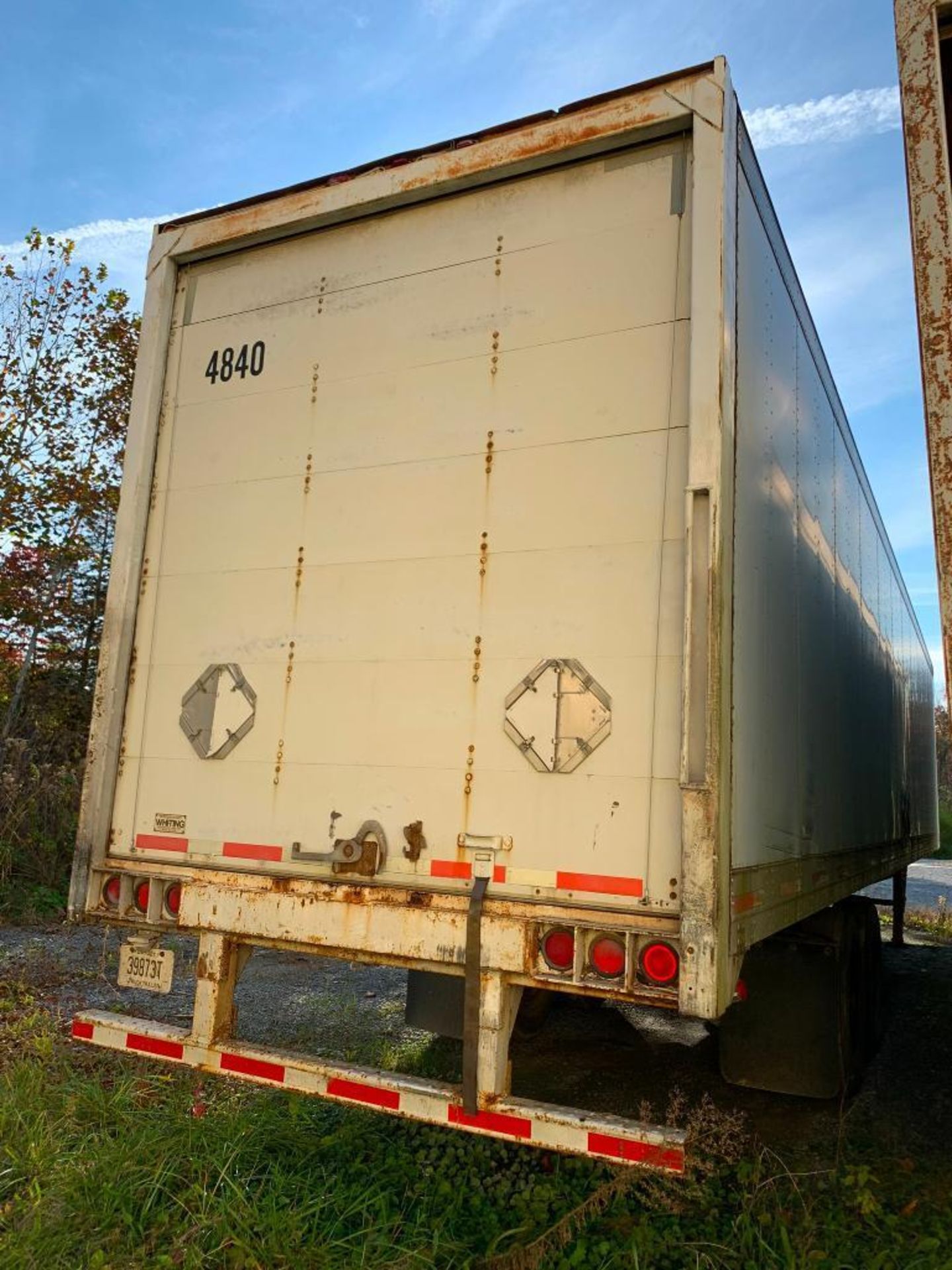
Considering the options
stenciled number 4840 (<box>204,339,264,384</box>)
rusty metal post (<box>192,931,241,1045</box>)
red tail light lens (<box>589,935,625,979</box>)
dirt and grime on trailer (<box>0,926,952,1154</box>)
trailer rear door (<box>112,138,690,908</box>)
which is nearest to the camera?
red tail light lens (<box>589,935,625,979</box>)

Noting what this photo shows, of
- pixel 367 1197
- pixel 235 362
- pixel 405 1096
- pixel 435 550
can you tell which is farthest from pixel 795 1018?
pixel 235 362

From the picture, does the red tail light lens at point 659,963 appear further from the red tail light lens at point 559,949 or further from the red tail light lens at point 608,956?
the red tail light lens at point 559,949

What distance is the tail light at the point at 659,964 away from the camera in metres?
2.76

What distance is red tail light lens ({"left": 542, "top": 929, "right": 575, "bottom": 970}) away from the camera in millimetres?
2928

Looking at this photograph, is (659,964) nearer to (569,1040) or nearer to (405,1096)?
(405,1096)

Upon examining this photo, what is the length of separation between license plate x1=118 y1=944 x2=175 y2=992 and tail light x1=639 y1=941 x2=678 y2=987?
1876mm

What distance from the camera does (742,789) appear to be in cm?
310

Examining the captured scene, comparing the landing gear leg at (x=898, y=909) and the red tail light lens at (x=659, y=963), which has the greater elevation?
the red tail light lens at (x=659, y=963)

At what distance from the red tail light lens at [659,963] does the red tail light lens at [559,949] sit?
0.75ft

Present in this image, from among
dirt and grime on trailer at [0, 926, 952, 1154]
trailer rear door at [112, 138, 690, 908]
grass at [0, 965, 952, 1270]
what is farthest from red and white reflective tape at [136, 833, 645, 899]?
dirt and grime on trailer at [0, 926, 952, 1154]

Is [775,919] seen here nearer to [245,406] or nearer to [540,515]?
[540,515]

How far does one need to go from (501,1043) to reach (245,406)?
8.87 ft

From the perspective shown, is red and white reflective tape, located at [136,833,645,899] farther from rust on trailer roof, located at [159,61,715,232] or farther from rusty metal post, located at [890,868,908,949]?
rusty metal post, located at [890,868,908,949]

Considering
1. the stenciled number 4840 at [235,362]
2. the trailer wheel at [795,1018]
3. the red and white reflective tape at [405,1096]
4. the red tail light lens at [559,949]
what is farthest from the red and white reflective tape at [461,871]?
the trailer wheel at [795,1018]
